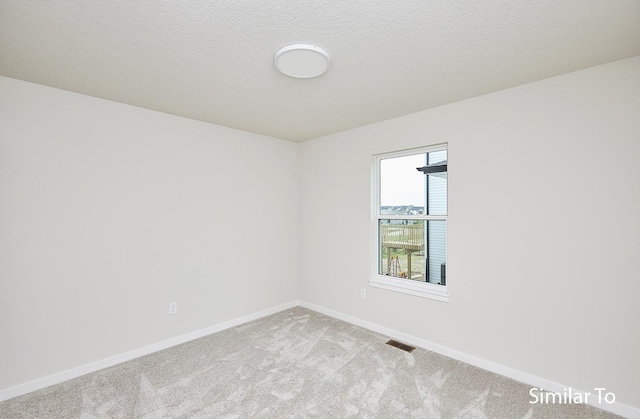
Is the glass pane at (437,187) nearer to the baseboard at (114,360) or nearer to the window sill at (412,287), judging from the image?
the window sill at (412,287)

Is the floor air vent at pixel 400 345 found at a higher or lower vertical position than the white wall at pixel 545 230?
lower

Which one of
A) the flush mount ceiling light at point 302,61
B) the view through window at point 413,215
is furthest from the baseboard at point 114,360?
the flush mount ceiling light at point 302,61

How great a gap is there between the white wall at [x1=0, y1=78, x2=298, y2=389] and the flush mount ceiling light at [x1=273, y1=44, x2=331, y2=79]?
1.69m

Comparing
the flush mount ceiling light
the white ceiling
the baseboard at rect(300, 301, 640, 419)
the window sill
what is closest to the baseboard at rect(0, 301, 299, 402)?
the baseboard at rect(300, 301, 640, 419)

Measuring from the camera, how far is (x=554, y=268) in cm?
226

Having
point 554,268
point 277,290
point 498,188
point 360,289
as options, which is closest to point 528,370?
point 554,268

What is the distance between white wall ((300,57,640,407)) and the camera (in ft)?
6.58

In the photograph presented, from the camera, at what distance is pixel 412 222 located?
10.7 ft

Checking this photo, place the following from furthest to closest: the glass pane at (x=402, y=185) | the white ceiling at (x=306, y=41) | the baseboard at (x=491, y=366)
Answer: the glass pane at (x=402, y=185), the baseboard at (x=491, y=366), the white ceiling at (x=306, y=41)

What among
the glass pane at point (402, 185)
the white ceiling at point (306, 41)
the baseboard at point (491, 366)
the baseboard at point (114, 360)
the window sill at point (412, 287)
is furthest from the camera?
the glass pane at point (402, 185)

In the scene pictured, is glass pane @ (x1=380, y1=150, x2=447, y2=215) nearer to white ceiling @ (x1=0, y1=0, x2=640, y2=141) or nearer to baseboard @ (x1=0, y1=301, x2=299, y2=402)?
white ceiling @ (x1=0, y1=0, x2=640, y2=141)

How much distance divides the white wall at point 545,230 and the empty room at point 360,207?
0.01 metres

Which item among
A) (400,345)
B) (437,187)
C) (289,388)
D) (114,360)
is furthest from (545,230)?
(114,360)

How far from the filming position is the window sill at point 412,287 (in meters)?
2.89
